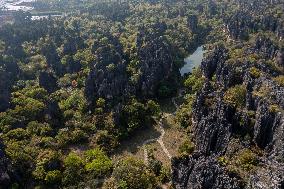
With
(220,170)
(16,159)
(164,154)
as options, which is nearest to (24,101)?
(16,159)

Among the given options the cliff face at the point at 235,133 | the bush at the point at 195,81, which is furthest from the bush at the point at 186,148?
the bush at the point at 195,81

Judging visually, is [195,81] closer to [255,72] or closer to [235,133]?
[255,72]

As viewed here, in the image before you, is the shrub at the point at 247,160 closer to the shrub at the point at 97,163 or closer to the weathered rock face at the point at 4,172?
the shrub at the point at 97,163

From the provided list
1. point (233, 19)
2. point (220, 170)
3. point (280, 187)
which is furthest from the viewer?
point (233, 19)

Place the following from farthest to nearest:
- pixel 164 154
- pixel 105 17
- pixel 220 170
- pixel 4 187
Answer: pixel 105 17 < pixel 164 154 < pixel 4 187 < pixel 220 170

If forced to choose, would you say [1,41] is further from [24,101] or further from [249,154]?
[249,154]

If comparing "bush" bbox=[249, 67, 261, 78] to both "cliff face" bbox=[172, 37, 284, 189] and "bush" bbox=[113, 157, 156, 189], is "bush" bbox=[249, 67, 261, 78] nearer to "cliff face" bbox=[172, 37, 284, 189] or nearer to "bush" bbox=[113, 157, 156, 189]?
"cliff face" bbox=[172, 37, 284, 189]
